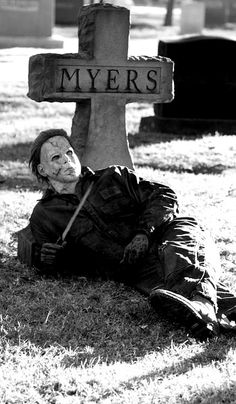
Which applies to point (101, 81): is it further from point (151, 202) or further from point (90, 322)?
point (90, 322)

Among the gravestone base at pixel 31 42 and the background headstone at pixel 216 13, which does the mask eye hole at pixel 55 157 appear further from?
the background headstone at pixel 216 13

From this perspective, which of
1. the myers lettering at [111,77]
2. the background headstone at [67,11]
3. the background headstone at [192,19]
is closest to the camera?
the myers lettering at [111,77]

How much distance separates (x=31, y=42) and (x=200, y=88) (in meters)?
10.6

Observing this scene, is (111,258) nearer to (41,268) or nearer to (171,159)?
(41,268)

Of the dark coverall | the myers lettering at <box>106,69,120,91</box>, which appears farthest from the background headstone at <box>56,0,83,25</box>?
the dark coverall

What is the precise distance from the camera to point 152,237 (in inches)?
222

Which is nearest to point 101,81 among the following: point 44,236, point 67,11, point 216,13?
point 44,236

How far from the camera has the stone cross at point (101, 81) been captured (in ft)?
24.1

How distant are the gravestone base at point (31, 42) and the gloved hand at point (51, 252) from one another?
16812 millimetres

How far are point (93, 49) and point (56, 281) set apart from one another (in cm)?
231

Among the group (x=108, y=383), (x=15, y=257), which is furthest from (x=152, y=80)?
(x=108, y=383)

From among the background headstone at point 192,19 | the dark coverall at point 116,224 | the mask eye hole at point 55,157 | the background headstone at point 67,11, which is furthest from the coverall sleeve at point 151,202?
the background headstone at point 67,11

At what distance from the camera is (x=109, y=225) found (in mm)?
5840

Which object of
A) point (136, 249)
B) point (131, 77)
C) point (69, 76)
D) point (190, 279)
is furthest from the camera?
point (131, 77)
